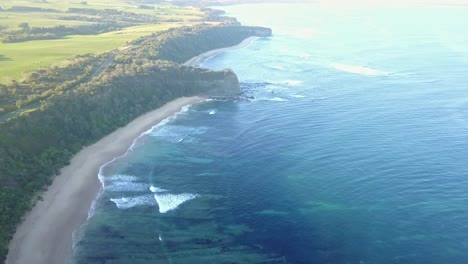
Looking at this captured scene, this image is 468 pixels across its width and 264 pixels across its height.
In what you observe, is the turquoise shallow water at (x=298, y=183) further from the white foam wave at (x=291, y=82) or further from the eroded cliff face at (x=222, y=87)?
the white foam wave at (x=291, y=82)

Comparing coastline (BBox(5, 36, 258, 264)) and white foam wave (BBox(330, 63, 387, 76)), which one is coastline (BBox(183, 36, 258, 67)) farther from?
coastline (BBox(5, 36, 258, 264))

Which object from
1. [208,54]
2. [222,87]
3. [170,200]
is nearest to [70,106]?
[170,200]

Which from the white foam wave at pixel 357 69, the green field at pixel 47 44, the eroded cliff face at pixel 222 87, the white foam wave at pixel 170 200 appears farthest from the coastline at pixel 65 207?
the white foam wave at pixel 357 69

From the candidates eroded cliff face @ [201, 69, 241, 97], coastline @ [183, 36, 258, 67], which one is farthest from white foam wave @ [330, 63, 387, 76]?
coastline @ [183, 36, 258, 67]

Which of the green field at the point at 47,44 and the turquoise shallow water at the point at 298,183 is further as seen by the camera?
the green field at the point at 47,44

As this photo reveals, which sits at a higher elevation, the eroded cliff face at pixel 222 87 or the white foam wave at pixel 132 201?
the eroded cliff face at pixel 222 87

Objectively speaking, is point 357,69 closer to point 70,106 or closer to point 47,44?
point 70,106
